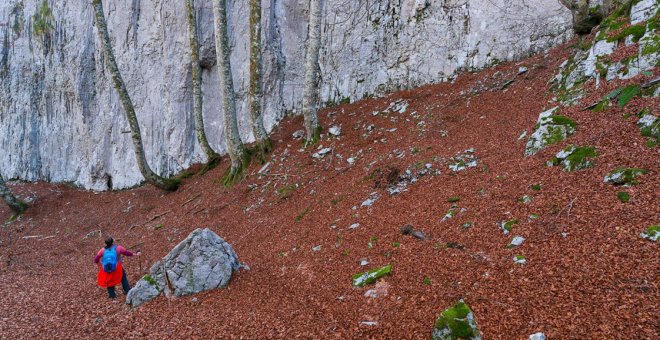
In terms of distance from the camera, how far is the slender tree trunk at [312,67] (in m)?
10.2

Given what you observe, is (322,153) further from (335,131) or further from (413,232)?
(413,232)

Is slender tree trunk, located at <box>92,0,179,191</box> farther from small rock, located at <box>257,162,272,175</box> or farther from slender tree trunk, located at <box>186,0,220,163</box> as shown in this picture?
small rock, located at <box>257,162,272,175</box>

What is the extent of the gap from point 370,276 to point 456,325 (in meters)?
1.68

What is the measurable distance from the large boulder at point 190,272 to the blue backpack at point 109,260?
32.0 inches

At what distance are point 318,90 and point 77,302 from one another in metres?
10.8

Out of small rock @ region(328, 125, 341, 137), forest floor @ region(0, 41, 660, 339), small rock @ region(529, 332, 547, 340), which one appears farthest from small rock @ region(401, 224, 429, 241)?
small rock @ region(328, 125, 341, 137)

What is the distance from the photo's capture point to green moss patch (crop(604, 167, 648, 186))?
15.1 feet

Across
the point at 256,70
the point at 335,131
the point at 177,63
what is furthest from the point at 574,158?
the point at 177,63

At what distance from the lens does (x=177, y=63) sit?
16203 mm

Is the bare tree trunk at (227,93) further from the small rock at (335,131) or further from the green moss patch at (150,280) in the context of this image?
the green moss patch at (150,280)

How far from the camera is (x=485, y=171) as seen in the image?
21.5 feet

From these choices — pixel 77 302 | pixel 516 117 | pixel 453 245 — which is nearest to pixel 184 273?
pixel 77 302

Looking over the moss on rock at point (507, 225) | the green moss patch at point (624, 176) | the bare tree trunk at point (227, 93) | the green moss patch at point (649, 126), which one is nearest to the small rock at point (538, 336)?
the moss on rock at point (507, 225)

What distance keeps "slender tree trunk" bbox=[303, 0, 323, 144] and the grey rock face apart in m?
3.33
